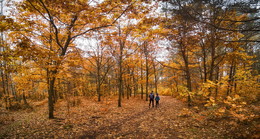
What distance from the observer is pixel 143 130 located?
6.40m

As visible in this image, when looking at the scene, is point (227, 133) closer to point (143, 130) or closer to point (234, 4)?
point (143, 130)

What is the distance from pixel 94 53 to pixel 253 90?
18211 millimetres

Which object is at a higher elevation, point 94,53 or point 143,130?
point 94,53

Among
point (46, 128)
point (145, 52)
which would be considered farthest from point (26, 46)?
point (145, 52)

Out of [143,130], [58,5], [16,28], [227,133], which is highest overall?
[58,5]

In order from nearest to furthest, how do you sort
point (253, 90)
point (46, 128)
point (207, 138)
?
point (207, 138)
point (46, 128)
point (253, 90)

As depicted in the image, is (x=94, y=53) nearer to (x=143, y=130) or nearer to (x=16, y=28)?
(x=16, y=28)

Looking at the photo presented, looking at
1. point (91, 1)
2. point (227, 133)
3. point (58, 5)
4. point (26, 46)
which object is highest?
point (91, 1)

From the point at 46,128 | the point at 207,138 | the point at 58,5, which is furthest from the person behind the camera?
the point at 46,128

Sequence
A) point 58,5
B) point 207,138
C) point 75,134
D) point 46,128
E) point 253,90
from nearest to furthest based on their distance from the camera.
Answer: point 207,138, point 58,5, point 75,134, point 46,128, point 253,90

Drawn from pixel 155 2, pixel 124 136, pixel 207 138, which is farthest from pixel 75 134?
pixel 155 2

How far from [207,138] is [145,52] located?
14048 mm

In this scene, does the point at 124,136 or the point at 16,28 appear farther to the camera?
the point at 124,136

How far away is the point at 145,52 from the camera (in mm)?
17609
